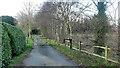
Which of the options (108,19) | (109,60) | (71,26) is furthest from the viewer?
(71,26)

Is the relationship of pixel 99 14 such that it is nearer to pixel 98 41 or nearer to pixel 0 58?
pixel 98 41

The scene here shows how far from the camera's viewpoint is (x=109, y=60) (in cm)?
671

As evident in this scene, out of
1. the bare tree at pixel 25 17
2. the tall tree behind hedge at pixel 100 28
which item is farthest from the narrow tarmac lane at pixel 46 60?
the bare tree at pixel 25 17

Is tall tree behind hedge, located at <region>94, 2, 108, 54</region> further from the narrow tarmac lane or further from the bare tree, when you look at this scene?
the bare tree

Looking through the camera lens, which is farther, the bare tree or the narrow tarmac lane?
the bare tree

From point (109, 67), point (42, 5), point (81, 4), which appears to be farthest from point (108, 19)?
point (42, 5)

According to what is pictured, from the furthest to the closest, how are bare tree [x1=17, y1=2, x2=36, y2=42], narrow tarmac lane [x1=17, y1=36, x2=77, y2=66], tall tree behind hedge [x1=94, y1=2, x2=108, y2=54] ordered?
1. bare tree [x1=17, y1=2, x2=36, y2=42]
2. tall tree behind hedge [x1=94, y1=2, x2=108, y2=54]
3. narrow tarmac lane [x1=17, y1=36, x2=77, y2=66]

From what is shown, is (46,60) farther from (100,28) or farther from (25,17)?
(25,17)

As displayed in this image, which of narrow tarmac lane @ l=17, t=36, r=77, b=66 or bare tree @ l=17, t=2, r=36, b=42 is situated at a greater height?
bare tree @ l=17, t=2, r=36, b=42

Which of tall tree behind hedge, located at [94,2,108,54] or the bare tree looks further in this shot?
the bare tree

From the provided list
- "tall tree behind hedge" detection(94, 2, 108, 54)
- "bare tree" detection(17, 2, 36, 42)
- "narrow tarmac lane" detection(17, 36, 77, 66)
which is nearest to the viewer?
"narrow tarmac lane" detection(17, 36, 77, 66)

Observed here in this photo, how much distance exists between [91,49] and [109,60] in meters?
3.53

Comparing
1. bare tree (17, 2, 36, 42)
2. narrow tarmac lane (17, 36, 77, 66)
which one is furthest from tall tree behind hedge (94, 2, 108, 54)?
bare tree (17, 2, 36, 42)

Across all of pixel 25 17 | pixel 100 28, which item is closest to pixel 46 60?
pixel 100 28
